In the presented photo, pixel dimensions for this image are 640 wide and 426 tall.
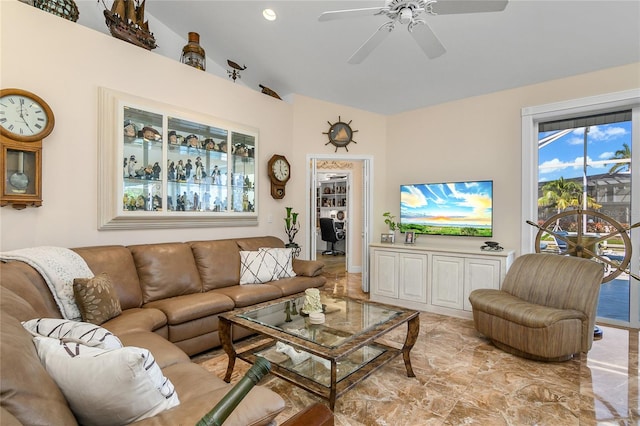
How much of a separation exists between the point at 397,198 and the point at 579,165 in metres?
2.25

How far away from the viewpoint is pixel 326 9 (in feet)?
10.1

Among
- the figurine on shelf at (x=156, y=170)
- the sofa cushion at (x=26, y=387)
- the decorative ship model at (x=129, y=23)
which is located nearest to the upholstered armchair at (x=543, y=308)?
the sofa cushion at (x=26, y=387)

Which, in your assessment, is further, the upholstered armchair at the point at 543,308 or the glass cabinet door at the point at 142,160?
the glass cabinet door at the point at 142,160

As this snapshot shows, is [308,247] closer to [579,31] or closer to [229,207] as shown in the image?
[229,207]

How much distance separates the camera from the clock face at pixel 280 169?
4.44 metres

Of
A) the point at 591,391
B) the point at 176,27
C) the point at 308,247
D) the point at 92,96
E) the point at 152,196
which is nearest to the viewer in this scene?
the point at 591,391

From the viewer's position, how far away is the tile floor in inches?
78.0

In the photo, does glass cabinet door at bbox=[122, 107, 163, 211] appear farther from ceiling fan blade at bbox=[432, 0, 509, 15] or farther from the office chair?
the office chair

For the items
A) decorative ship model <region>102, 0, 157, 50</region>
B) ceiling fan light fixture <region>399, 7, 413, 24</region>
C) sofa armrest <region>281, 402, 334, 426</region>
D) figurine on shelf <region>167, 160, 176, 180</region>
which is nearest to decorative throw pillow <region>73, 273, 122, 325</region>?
figurine on shelf <region>167, 160, 176, 180</region>

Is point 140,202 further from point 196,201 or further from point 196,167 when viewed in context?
point 196,167

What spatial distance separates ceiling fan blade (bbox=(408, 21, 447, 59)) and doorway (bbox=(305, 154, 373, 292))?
8.59ft

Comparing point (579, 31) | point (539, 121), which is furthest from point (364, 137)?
point (579, 31)

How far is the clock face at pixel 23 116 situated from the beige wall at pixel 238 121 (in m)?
0.12

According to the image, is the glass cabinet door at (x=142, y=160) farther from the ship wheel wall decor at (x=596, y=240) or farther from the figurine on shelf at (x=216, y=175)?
the ship wheel wall decor at (x=596, y=240)
